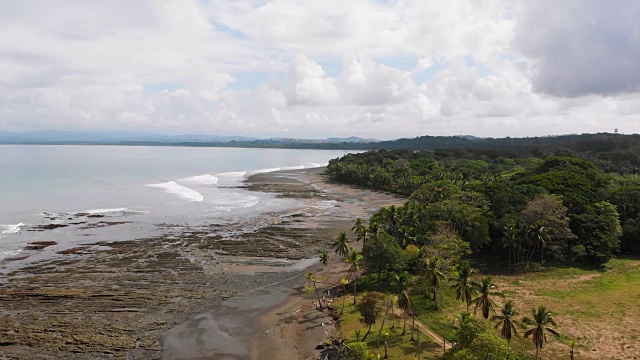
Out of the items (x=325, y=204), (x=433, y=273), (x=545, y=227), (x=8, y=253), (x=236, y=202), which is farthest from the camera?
(x=236, y=202)

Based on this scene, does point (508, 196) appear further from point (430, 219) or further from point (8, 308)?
point (8, 308)

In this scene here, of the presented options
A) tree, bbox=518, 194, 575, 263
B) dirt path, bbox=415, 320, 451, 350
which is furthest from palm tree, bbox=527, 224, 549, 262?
dirt path, bbox=415, 320, 451, 350

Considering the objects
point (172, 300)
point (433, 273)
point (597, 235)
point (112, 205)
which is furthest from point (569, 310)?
point (112, 205)

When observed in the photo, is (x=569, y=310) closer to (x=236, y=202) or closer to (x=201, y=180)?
(x=236, y=202)

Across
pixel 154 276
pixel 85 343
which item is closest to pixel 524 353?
pixel 85 343

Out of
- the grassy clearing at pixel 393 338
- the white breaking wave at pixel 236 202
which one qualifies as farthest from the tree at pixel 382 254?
the white breaking wave at pixel 236 202

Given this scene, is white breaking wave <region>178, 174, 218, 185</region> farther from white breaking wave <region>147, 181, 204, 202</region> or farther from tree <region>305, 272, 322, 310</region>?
tree <region>305, 272, 322, 310</region>
